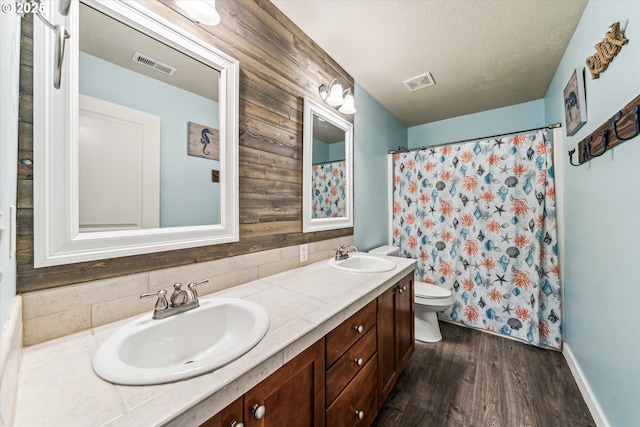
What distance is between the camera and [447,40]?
1.75m

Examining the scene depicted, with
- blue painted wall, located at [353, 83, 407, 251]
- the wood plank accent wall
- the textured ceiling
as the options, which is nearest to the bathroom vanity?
the wood plank accent wall

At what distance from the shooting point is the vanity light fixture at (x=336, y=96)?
177cm

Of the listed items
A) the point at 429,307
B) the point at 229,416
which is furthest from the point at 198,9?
the point at 429,307

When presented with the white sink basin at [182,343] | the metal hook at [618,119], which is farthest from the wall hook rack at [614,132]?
the white sink basin at [182,343]

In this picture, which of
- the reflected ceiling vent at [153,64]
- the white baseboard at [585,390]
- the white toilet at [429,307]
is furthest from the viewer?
the white toilet at [429,307]

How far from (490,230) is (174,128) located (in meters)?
2.55

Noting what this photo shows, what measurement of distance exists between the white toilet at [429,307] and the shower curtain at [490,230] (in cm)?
38

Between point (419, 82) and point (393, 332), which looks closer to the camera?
point (393, 332)

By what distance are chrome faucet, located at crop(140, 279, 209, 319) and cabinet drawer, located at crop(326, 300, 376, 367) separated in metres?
0.52

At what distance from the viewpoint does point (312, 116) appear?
1.72 meters

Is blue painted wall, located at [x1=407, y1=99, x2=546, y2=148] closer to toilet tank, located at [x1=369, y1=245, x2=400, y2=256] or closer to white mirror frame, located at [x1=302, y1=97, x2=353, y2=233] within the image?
toilet tank, located at [x1=369, y1=245, x2=400, y2=256]

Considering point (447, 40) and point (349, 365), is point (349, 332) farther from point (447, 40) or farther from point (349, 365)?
point (447, 40)

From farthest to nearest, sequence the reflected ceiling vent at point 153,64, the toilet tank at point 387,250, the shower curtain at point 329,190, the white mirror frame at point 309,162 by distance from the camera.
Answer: the toilet tank at point 387,250 < the shower curtain at point 329,190 < the white mirror frame at point 309,162 < the reflected ceiling vent at point 153,64

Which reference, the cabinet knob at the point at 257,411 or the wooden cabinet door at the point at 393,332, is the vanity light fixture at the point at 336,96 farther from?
the cabinet knob at the point at 257,411
